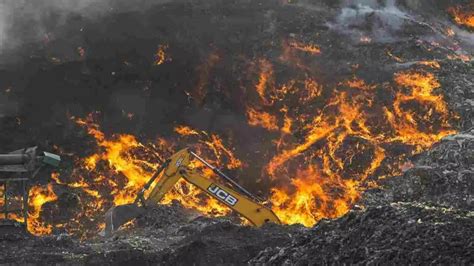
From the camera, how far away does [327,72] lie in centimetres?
2003

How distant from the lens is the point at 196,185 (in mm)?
13328

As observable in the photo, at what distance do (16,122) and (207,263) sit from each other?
34.5 ft

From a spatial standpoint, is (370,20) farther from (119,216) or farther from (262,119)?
→ (119,216)

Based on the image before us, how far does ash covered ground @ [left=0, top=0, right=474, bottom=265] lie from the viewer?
27.5 feet

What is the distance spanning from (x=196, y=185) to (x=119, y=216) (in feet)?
7.08

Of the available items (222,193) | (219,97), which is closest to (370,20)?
(219,97)

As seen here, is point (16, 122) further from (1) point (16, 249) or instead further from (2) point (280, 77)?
(2) point (280, 77)

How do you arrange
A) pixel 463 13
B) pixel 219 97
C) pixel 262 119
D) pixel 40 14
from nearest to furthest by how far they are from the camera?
pixel 262 119 → pixel 219 97 → pixel 40 14 → pixel 463 13

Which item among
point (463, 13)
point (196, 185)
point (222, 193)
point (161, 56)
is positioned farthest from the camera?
point (463, 13)

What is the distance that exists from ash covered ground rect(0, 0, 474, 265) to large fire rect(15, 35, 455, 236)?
35 cm

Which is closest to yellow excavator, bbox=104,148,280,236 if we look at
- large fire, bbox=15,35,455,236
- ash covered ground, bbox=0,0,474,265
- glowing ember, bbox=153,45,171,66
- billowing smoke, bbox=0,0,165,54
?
ash covered ground, bbox=0,0,474,265

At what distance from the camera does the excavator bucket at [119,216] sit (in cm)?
1363

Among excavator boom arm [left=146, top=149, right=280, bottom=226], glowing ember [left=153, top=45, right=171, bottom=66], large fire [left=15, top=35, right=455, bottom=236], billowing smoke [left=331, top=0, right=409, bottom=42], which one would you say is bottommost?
large fire [left=15, top=35, right=455, bottom=236]

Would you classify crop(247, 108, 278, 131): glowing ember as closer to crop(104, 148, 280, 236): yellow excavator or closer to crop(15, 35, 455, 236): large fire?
crop(15, 35, 455, 236): large fire
